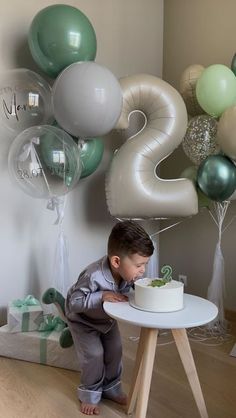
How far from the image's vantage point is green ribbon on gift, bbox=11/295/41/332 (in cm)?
224

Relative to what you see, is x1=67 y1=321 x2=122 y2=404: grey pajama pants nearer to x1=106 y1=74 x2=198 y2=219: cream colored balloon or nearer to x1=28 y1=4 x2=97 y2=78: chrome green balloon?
x1=106 y1=74 x2=198 y2=219: cream colored balloon

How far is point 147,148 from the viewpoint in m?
2.35

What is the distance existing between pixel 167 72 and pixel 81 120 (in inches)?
49.9

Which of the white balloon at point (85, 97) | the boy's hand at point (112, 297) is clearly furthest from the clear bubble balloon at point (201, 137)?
the boy's hand at point (112, 297)

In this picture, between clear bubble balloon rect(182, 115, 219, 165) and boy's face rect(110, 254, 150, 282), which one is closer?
boy's face rect(110, 254, 150, 282)

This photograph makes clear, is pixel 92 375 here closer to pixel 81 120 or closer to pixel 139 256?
pixel 139 256

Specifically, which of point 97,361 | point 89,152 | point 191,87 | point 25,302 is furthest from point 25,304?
point 191,87

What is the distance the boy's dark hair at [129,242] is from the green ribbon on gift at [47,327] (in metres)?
0.76

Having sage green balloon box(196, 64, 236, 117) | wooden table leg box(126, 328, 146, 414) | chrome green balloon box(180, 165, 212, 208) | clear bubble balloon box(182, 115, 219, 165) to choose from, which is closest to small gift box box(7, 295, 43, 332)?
wooden table leg box(126, 328, 146, 414)

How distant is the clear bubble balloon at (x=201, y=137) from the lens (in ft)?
7.77

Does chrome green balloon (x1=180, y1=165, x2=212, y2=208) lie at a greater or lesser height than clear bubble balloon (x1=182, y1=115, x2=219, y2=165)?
lesser

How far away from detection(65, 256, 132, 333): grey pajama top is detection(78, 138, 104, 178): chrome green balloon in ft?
2.54

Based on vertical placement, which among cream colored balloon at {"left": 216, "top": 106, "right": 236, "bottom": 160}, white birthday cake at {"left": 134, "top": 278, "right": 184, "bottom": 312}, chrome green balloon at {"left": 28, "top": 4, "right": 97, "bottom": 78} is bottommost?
white birthday cake at {"left": 134, "top": 278, "right": 184, "bottom": 312}

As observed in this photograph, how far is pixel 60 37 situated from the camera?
215 cm
